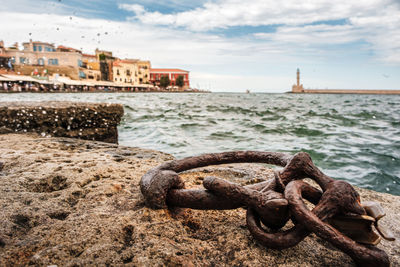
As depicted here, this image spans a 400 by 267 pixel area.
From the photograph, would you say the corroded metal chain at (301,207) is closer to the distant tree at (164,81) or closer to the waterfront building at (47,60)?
the waterfront building at (47,60)

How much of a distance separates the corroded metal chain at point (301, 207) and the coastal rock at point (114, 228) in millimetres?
147

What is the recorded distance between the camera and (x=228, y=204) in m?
1.31

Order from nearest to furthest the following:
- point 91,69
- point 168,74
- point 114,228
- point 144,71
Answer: point 114,228 < point 91,69 < point 144,71 < point 168,74

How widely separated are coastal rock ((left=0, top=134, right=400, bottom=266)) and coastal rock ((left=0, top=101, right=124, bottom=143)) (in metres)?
2.21

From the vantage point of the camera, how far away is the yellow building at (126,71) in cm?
9283

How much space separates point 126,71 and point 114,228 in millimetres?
100345

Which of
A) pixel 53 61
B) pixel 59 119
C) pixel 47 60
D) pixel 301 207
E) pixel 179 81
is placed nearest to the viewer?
pixel 301 207

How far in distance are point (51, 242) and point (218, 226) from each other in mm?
843

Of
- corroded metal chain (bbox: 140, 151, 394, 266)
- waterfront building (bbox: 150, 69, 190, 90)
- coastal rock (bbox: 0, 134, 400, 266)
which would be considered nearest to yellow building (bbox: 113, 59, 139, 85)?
waterfront building (bbox: 150, 69, 190, 90)

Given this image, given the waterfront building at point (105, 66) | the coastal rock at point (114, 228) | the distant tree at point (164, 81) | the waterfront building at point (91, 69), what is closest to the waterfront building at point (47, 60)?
the waterfront building at point (91, 69)

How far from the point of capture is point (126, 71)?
3757 inches

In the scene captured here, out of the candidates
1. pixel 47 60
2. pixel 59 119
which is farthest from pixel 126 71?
pixel 59 119

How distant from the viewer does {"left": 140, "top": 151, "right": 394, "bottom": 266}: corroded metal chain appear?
1053 mm

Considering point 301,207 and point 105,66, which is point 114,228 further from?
point 105,66
